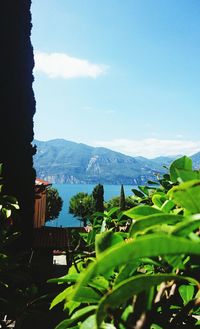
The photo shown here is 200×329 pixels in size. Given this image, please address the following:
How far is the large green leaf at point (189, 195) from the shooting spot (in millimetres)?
795

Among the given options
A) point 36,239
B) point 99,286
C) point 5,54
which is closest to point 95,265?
point 99,286

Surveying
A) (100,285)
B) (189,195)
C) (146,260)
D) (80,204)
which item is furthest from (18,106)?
(80,204)

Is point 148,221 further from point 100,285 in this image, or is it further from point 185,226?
point 100,285

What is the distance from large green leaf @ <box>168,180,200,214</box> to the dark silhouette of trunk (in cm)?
1148

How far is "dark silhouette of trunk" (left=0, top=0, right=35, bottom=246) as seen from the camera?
12180 millimetres

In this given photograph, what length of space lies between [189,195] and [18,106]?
12711mm

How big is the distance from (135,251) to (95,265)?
70 millimetres

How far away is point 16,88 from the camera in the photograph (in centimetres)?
1277

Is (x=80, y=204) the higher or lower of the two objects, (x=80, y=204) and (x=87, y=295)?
the lower

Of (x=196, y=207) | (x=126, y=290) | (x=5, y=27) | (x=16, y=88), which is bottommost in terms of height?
(x=126, y=290)

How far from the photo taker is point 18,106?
12.8 meters

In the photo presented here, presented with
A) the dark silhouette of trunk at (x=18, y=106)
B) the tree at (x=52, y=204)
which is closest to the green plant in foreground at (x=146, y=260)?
the dark silhouette of trunk at (x=18, y=106)

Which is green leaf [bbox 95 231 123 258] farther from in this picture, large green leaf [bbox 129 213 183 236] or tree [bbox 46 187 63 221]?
tree [bbox 46 187 63 221]

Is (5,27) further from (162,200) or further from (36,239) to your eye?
(162,200)
